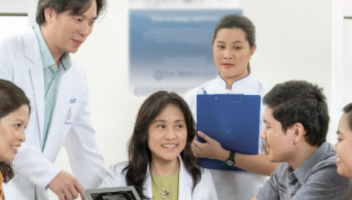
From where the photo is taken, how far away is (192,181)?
2.06 metres

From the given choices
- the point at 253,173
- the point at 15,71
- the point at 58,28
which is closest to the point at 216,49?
the point at 253,173

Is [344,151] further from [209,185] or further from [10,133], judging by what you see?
[10,133]

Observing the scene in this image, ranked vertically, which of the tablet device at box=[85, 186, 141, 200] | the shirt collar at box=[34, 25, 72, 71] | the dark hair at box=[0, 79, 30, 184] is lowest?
the tablet device at box=[85, 186, 141, 200]

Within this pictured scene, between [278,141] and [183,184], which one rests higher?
[278,141]

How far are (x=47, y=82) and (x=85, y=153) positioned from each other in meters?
0.36

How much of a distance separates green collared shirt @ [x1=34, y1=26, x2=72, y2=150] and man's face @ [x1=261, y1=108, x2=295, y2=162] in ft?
2.61

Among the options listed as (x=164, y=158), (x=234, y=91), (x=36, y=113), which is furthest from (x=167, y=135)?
(x=36, y=113)

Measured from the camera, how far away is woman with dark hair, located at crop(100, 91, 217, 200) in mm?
2023

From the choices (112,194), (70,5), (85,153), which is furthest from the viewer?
(85,153)

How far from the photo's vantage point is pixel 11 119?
5.22 ft

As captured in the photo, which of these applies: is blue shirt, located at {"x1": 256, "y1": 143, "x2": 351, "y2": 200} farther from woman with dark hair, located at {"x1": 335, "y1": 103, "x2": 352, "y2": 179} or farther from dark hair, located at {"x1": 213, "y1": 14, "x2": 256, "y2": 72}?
dark hair, located at {"x1": 213, "y1": 14, "x2": 256, "y2": 72}

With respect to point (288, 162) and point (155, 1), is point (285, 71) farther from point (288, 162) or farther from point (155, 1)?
point (288, 162)

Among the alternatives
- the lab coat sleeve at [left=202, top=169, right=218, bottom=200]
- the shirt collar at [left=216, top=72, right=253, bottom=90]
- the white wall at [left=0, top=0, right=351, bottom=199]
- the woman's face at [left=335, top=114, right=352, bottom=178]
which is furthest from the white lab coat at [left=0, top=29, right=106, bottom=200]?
the woman's face at [left=335, top=114, right=352, bottom=178]

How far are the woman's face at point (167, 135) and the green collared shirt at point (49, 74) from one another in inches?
15.0
